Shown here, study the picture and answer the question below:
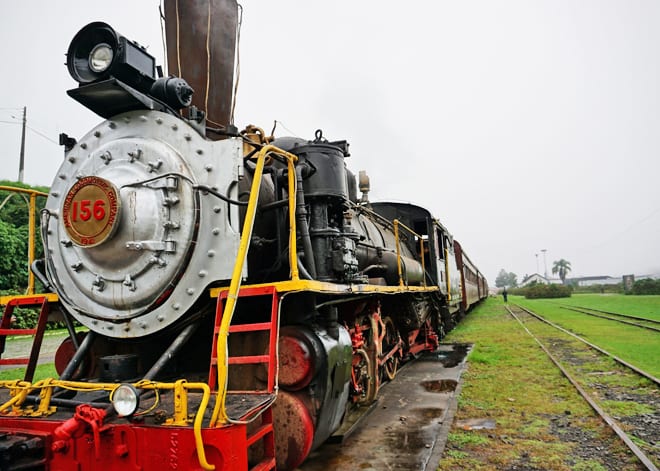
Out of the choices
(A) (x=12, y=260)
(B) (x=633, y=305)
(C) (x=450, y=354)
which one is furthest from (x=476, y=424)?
(B) (x=633, y=305)

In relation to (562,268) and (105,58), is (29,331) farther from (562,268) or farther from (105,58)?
(562,268)

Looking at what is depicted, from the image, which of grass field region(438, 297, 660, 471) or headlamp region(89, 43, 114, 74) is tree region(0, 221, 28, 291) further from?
headlamp region(89, 43, 114, 74)

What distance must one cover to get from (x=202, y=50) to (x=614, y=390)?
636 centimetres

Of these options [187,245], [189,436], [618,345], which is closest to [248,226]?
[187,245]

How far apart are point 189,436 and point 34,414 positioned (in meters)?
1.05

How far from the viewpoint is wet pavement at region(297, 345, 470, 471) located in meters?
3.98

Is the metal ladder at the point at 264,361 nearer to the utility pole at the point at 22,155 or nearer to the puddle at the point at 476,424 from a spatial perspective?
the puddle at the point at 476,424

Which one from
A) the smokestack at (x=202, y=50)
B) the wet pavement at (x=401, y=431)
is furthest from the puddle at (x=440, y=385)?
the smokestack at (x=202, y=50)

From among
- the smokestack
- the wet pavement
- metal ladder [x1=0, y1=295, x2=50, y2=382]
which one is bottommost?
the wet pavement

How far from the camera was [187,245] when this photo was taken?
3.19 meters

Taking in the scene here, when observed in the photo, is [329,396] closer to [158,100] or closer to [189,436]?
[189,436]

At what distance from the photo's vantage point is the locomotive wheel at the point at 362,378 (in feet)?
15.6

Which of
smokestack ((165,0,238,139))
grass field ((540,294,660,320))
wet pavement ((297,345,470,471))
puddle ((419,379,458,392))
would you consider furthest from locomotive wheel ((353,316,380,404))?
grass field ((540,294,660,320))

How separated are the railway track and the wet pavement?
154 cm
